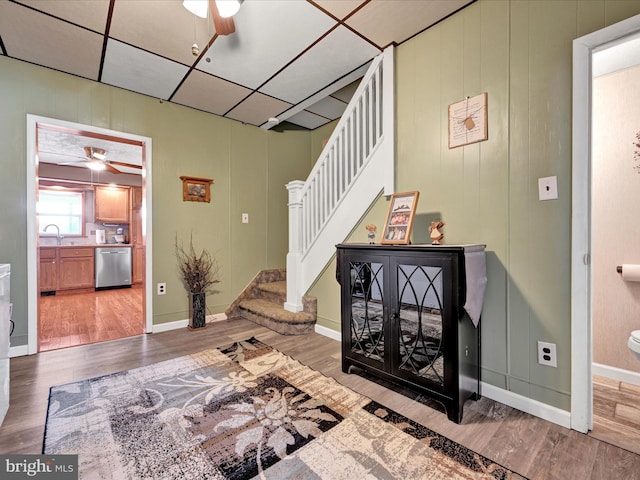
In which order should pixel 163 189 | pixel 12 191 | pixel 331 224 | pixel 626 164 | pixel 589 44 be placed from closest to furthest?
pixel 589 44
pixel 626 164
pixel 12 191
pixel 331 224
pixel 163 189

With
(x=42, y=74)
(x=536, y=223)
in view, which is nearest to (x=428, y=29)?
(x=536, y=223)

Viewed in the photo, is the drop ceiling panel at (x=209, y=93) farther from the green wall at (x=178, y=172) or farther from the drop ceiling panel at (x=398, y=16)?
the drop ceiling panel at (x=398, y=16)

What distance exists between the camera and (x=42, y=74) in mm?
2723

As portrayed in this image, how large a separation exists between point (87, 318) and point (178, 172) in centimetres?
226

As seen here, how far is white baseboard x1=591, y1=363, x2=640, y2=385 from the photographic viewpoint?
2.16 metres

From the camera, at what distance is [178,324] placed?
138 inches

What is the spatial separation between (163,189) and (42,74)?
1.36m

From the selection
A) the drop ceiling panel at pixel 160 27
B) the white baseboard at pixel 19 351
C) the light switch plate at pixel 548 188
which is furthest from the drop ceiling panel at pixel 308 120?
the white baseboard at pixel 19 351

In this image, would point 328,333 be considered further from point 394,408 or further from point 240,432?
point 240,432

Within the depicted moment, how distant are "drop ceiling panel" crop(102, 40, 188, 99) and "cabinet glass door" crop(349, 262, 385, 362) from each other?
240cm

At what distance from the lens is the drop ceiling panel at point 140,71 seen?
8.20ft

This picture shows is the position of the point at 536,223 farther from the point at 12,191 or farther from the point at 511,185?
the point at 12,191

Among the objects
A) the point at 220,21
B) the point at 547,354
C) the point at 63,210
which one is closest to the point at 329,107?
the point at 220,21

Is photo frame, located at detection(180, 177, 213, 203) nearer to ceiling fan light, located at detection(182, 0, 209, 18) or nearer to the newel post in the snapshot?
the newel post
